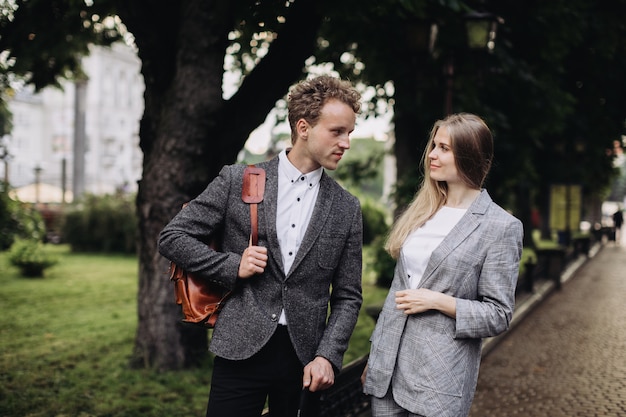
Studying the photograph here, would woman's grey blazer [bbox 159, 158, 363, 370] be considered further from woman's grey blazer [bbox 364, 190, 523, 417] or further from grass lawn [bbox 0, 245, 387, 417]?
grass lawn [bbox 0, 245, 387, 417]

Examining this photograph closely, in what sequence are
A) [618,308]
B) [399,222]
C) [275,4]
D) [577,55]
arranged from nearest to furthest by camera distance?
1. [399,222]
2. [275,4]
3. [618,308]
4. [577,55]

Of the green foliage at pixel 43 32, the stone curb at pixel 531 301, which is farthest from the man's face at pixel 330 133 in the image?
the green foliage at pixel 43 32

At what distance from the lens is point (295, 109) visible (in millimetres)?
2533

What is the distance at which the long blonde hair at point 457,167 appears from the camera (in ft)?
8.67

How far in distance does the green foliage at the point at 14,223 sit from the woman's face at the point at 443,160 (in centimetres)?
971

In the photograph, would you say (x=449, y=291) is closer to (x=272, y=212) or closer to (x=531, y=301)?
(x=272, y=212)

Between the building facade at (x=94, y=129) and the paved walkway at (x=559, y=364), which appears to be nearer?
the paved walkway at (x=559, y=364)

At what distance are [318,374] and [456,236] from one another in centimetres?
81

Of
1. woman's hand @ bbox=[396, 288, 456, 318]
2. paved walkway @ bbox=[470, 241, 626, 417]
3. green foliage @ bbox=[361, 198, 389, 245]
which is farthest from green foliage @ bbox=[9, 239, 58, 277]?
green foliage @ bbox=[361, 198, 389, 245]

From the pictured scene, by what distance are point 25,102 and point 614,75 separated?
57537 mm

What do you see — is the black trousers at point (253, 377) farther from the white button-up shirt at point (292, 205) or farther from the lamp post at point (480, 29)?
the lamp post at point (480, 29)

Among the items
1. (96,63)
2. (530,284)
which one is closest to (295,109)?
(530,284)

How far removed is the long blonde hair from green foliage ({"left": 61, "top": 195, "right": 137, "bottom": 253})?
679 inches

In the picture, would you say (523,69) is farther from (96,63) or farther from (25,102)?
(25,102)
